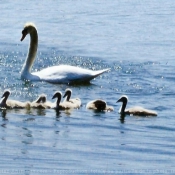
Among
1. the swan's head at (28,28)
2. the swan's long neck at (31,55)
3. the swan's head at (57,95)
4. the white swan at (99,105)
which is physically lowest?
the white swan at (99,105)

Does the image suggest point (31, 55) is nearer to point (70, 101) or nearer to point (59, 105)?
point (70, 101)

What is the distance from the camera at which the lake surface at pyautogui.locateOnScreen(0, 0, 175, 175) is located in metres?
11.8

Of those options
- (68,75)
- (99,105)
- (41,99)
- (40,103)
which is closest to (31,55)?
(68,75)

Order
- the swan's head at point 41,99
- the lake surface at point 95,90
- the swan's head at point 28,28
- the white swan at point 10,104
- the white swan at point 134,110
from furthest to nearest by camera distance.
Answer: the swan's head at point 28,28 → the swan's head at point 41,99 → the white swan at point 10,104 → the white swan at point 134,110 → the lake surface at point 95,90

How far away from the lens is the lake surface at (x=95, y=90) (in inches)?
465

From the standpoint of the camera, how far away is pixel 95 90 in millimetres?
Result: 17125

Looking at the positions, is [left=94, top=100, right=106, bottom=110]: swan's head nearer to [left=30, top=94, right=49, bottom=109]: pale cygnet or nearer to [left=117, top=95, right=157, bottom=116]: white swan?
[left=117, top=95, right=157, bottom=116]: white swan

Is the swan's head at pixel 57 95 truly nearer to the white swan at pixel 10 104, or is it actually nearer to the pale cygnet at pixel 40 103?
the pale cygnet at pixel 40 103

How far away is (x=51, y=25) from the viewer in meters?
26.7

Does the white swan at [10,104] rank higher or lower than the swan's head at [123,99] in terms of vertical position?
lower

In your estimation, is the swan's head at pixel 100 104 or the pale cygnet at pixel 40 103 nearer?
the swan's head at pixel 100 104

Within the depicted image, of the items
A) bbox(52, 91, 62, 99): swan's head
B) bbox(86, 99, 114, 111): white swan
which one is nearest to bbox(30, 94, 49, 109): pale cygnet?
bbox(52, 91, 62, 99): swan's head

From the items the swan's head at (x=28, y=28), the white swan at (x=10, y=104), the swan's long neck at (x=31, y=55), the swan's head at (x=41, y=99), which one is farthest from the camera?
the swan's head at (x=28, y=28)

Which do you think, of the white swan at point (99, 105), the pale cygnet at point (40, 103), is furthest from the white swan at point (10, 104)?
the white swan at point (99, 105)
